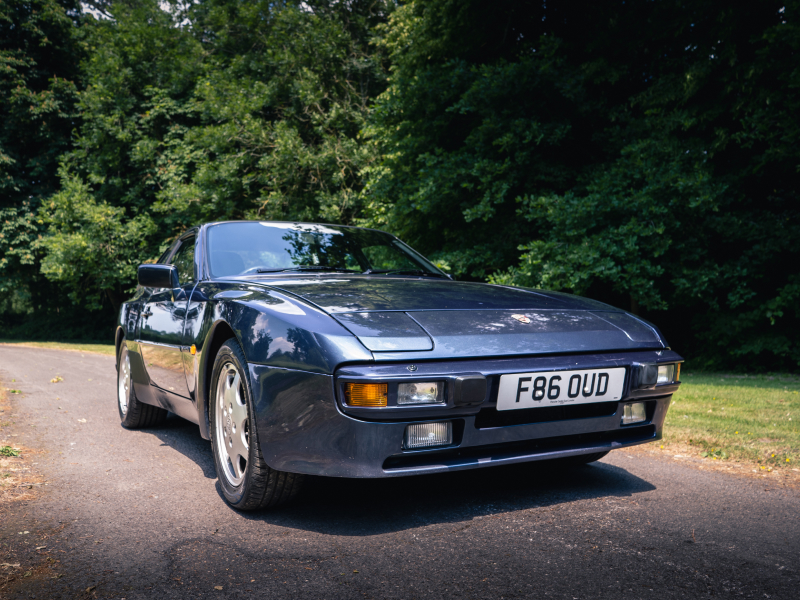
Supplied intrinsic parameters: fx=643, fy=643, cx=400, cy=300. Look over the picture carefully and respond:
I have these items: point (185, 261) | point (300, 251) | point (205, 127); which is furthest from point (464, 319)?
point (205, 127)

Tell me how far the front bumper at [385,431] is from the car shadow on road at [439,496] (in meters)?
0.33

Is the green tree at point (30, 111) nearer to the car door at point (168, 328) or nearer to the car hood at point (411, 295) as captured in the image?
the car door at point (168, 328)

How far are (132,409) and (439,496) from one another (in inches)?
111

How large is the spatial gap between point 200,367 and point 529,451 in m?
1.68

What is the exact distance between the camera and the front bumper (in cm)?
238

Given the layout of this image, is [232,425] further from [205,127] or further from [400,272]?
[205,127]

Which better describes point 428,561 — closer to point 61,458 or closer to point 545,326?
point 545,326

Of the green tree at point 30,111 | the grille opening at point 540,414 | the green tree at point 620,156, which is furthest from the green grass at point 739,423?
the green tree at point 30,111

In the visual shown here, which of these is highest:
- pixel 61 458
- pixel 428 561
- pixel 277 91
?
pixel 277 91

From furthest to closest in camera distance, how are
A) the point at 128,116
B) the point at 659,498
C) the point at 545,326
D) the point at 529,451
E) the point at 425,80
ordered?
the point at 128,116 → the point at 425,80 → the point at 659,498 → the point at 545,326 → the point at 529,451

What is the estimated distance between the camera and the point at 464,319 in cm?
273

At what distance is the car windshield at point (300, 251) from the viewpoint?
375 centimetres

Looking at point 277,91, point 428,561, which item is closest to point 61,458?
point 428,561

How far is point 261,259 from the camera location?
3768mm
